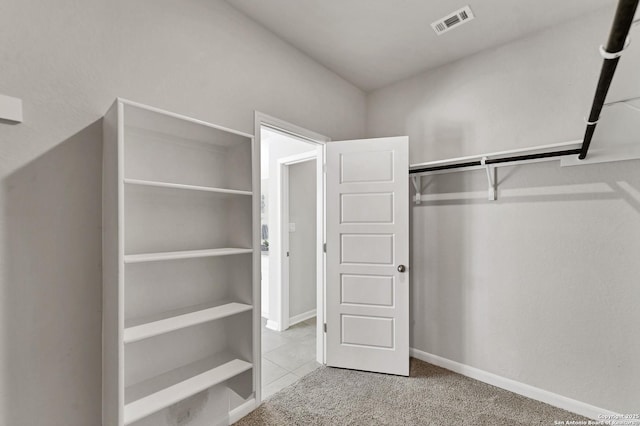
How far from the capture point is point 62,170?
1.33 meters

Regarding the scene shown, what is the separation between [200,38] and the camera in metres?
1.83

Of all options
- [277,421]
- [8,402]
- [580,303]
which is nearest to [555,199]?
[580,303]

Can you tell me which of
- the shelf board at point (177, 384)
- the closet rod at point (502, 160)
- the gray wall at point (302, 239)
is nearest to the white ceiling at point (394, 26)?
the closet rod at point (502, 160)

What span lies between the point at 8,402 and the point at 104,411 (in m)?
0.36

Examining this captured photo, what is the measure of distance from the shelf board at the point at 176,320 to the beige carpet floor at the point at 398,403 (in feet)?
2.74

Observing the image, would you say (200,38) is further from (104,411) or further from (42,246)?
(104,411)

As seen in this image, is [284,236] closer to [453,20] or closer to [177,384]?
[177,384]

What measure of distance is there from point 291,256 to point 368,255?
1.62m

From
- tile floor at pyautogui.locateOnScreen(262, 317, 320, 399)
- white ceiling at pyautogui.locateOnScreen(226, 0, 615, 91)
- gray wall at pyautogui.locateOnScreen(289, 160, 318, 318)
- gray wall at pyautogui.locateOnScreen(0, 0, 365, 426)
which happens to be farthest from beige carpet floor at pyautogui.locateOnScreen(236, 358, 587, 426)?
white ceiling at pyautogui.locateOnScreen(226, 0, 615, 91)

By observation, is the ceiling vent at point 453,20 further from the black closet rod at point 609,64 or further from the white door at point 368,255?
the black closet rod at point 609,64

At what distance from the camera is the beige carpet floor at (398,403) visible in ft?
6.46

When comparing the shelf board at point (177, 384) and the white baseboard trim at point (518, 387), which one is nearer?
the shelf board at point (177, 384)

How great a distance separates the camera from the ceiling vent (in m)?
2.04

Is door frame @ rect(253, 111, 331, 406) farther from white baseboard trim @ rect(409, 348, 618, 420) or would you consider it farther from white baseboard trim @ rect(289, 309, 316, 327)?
white baseboard trim @ rect(289, 309, 316, 327)
